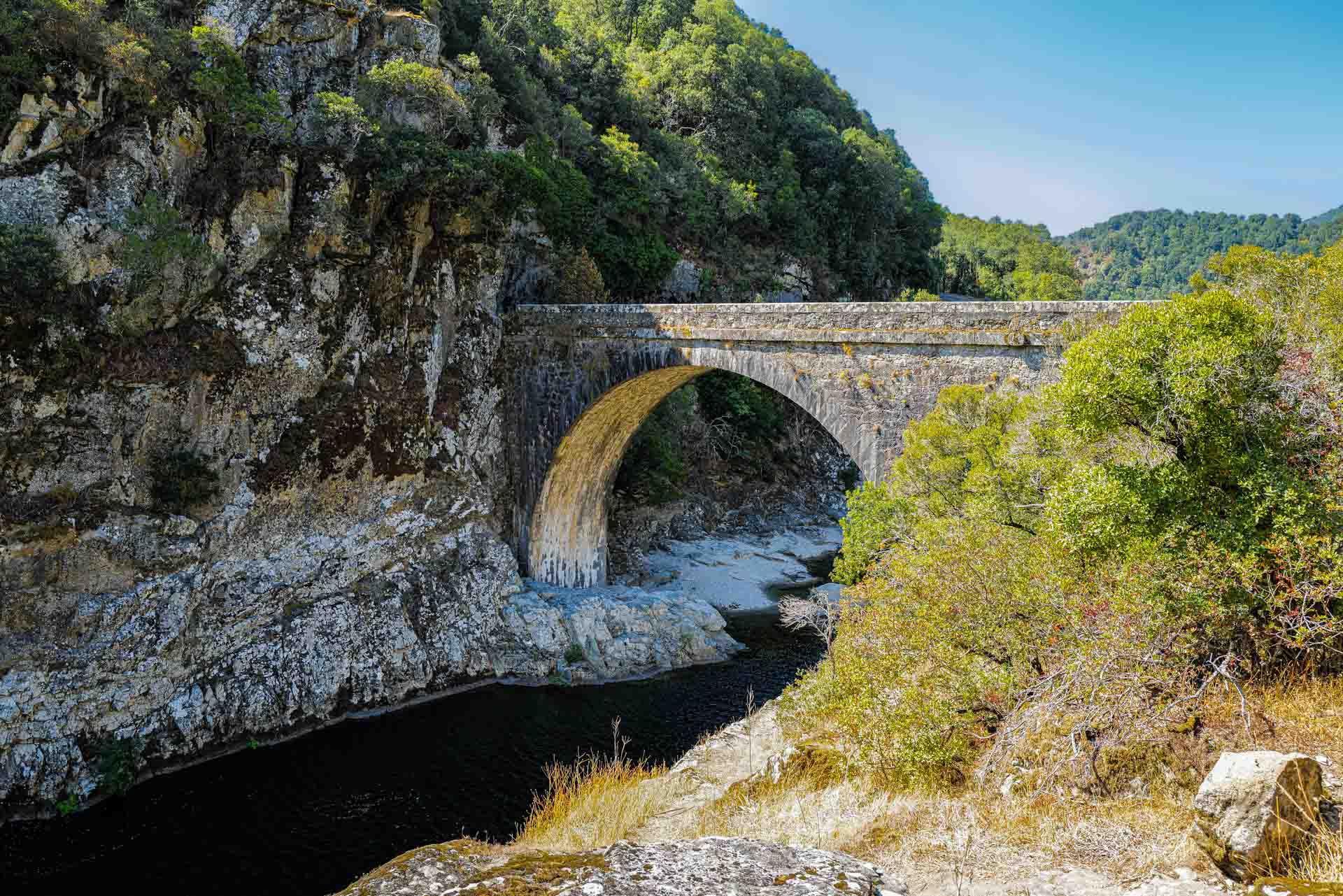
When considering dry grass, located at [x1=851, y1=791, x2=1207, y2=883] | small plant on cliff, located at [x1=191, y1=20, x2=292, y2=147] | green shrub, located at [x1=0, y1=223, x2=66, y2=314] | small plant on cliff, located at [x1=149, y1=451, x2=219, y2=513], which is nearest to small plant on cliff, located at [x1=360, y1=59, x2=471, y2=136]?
small plant on cliff, located at [x1=191, y1=20, x2=292, y2=147]

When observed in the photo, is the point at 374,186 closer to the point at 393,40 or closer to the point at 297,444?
the point at 393,40

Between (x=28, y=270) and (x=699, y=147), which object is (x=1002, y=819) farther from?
(x=699, y=147)

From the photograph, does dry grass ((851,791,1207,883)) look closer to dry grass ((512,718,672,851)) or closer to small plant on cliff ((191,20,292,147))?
dry grass ((512,718,672,851))

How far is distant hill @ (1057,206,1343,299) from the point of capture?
84.9m

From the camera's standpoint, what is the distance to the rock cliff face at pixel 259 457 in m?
15.1

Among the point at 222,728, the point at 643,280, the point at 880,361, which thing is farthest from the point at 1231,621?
the point at 643,280

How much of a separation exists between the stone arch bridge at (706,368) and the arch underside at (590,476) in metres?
0.04

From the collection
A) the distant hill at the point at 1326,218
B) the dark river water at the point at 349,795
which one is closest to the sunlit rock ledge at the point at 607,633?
the dark river water at the point at 349,795

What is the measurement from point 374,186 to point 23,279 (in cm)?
713

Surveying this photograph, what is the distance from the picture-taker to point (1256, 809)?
5102 millimetres

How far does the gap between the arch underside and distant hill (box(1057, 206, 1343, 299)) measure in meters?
67.3

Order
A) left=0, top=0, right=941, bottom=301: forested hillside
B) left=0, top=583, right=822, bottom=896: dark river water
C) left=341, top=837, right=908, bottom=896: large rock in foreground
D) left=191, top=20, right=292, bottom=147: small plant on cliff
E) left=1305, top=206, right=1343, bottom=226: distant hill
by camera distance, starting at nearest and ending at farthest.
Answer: left=341, top=837, right=908, bottom=896: large rock in foreground → left=0, top=583, right=822, bottom=896: dark river water → left=0, top=0, right=941, bottom=301: forested hillside → left=191, top=20, right=292, bottom=147: small plant on cliff → left=1305, top=206, right=1343, bottom=226: distant hill

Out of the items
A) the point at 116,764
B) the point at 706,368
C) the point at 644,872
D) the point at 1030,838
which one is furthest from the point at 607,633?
the point at 644,872

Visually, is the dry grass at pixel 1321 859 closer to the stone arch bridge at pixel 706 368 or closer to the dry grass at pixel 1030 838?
the dry grass at pixel 1030 838
